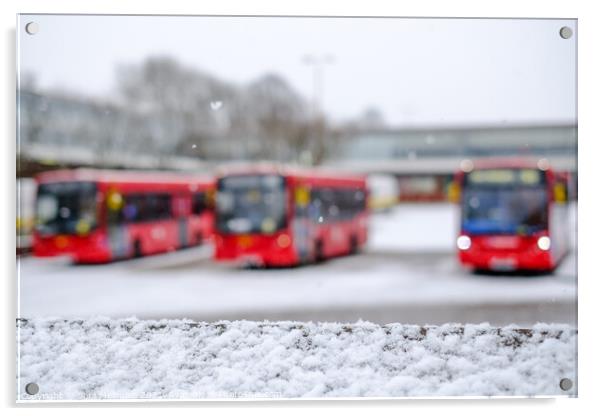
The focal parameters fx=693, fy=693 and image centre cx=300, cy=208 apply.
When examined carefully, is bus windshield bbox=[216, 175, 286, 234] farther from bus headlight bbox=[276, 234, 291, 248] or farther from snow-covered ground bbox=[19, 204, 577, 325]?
snow-covered ground bbox=[19, 204, 577, 325]

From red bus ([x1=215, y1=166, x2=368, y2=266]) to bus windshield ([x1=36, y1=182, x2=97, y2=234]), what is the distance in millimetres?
2835

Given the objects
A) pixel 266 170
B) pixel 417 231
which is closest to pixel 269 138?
pixel 266 170

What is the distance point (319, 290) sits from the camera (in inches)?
410

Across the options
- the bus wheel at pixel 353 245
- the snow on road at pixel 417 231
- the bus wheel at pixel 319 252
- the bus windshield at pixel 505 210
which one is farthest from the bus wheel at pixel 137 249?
the bus windshield at pixel 505 210

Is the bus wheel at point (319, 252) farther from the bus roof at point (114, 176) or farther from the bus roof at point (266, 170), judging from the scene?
the bus roof at point (114, 176)

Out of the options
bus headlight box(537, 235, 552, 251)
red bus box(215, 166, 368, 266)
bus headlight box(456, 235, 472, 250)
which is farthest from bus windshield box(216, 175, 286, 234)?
bus headlight box(537, 235, 552, 251)

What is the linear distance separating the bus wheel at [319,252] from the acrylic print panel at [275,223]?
0.12 feet

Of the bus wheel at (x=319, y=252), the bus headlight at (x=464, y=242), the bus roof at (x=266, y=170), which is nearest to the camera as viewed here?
the bus headlight at (x=464, y=242)

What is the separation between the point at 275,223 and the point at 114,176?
413 cm

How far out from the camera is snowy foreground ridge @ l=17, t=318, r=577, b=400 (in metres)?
6.49

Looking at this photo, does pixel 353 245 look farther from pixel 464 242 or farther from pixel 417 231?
pixel 464 242

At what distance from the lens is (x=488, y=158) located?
37.3 ft

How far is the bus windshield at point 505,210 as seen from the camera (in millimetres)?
10977
